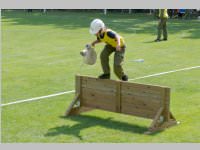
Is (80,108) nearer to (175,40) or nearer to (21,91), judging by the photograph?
(21,91)

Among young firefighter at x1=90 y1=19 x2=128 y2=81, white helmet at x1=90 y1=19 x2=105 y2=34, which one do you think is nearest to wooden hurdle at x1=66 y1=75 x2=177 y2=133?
young firefighter at x1=90 y1=19 x2=128 y2=81

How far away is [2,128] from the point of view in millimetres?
9586

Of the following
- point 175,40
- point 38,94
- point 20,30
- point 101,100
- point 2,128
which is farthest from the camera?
point 20,30

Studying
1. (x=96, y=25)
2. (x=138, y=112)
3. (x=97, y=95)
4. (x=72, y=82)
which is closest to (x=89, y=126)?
(x=97, y=95)

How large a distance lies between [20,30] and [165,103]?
22247mm

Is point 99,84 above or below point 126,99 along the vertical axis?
above

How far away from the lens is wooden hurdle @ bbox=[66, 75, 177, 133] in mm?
9305

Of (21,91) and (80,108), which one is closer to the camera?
(80,108)

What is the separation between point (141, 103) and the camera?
962 cm

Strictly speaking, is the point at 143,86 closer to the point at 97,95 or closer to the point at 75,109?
the point at 97,95

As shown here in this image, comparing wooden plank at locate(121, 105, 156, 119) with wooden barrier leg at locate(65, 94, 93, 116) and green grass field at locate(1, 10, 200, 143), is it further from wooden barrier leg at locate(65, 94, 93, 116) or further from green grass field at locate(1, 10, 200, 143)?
wooden barrier leg at locate(65, 94, 93, 116)

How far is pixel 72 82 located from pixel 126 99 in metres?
4.48

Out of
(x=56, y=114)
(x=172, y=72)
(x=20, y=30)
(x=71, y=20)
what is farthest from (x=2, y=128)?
(x=71, y=20)

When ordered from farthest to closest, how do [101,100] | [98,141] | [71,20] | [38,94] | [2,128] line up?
1. [71,20]
2. [38,94]
3. [101,100]
4. [2,128]
5. [98,141]
